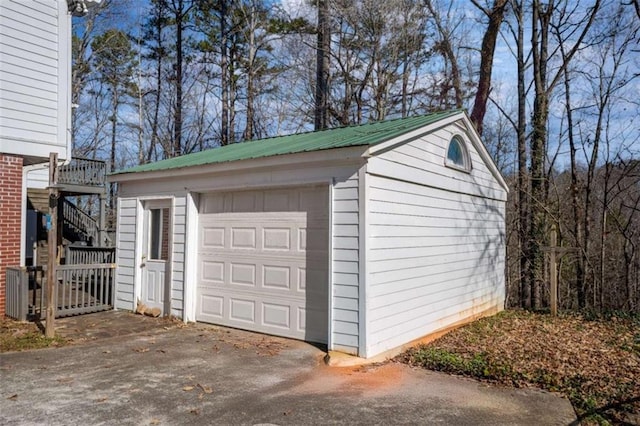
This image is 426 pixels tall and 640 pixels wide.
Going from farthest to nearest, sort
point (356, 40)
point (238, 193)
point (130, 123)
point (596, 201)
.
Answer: point (130, 123) → point (356, 40) → point (596, 201) → point (238, 193)

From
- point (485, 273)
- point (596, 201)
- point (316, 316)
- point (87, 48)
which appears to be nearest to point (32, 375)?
point (316, 316)

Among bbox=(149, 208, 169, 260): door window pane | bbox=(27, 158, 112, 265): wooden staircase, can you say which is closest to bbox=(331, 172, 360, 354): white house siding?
bbox=(149, 208, 169, 260): door window pane

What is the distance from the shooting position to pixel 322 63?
16.9 m

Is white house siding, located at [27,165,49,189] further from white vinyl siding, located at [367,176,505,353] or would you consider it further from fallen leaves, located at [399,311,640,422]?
fallen leaves, located at [399,311,640,422]

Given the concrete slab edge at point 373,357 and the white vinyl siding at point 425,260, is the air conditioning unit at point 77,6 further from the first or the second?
the concrete slab edge at point 373,357

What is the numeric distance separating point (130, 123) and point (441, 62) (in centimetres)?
1507

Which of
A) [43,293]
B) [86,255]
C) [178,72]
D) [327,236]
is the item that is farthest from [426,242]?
[178,72]

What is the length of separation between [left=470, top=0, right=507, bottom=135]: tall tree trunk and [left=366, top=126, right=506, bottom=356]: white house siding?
5719 millimetres

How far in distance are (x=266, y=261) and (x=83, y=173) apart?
30.0 feet

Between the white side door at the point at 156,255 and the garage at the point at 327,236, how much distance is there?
0.03 meters

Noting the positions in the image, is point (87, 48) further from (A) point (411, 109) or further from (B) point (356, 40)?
(A) point (411, 109)

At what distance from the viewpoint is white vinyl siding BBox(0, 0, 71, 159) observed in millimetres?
9000

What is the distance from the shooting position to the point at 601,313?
9.40 metres

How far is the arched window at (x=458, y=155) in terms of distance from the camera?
26.0ft
